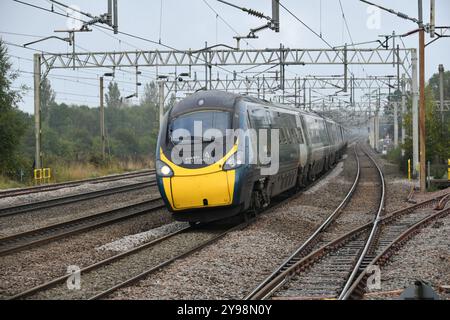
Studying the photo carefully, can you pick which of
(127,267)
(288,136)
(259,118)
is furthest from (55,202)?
(127,267)

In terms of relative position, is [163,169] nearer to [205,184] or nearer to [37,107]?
[205,184]

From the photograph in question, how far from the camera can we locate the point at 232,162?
524 inches

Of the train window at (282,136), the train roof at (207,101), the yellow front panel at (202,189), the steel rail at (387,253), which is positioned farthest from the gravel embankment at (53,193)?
the steel rail at (387,253)

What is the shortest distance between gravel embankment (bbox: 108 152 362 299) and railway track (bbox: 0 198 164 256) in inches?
126

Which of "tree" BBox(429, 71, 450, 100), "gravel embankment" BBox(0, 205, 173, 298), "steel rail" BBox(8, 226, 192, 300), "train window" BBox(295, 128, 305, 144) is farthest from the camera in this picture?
"tree" BBox(429, 71, 450, 100)

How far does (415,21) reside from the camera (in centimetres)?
2202

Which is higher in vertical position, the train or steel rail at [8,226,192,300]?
the train

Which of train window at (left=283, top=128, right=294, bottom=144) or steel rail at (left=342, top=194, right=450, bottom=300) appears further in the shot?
train window at (left=283, top=128, right=294, bottom=144)

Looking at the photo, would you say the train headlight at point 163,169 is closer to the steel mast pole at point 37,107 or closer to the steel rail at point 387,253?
the steel rail at point 387,253

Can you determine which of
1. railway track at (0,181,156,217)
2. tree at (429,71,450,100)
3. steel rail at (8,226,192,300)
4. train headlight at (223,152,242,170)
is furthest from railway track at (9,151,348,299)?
tree at (429,71,450,100)

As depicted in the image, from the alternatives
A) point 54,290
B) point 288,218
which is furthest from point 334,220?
point 54,290

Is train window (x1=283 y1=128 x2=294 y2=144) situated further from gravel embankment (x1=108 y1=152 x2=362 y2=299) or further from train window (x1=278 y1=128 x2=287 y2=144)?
gravel embankment (x1=108 y1=152 x2=362 y2=299)

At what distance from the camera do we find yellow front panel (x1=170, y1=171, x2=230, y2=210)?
13.3m

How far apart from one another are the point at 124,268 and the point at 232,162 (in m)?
4.02
